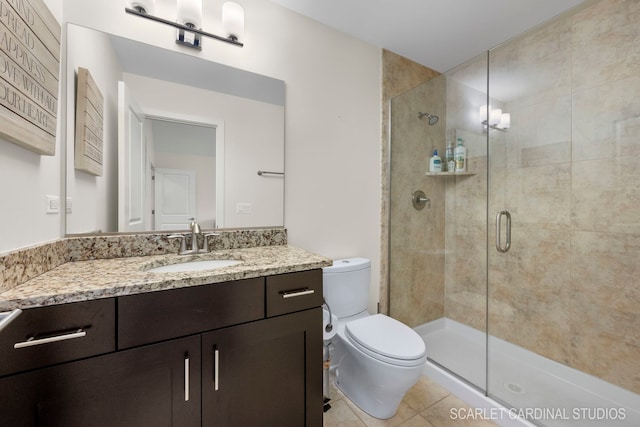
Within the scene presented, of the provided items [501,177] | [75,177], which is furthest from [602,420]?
[75,177]

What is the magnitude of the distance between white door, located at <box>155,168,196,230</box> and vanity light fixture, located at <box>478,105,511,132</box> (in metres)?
2.08

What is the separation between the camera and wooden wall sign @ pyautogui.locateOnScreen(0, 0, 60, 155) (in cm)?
72

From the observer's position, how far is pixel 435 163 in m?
2.19

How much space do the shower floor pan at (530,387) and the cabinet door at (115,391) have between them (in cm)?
152

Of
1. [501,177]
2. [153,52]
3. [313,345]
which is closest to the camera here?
[313,345]

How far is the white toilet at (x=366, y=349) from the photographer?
1.25m

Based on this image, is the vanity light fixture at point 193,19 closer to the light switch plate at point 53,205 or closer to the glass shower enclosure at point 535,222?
the light switch plate at point 53,205

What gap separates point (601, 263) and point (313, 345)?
1.80 m

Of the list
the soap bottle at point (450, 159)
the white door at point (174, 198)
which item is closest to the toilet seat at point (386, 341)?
the white door at point (174, 198)

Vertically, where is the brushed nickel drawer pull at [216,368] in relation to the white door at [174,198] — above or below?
below

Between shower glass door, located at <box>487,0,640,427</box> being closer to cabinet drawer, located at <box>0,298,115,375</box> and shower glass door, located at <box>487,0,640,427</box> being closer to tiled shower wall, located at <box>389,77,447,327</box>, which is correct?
tiled shower wall, located at <box>389,77,447,327</box>

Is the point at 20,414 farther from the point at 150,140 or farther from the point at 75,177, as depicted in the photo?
the point at 150,140

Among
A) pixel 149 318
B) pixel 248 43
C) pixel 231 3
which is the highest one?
pixel 231 3

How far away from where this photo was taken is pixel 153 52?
1.28 meters
